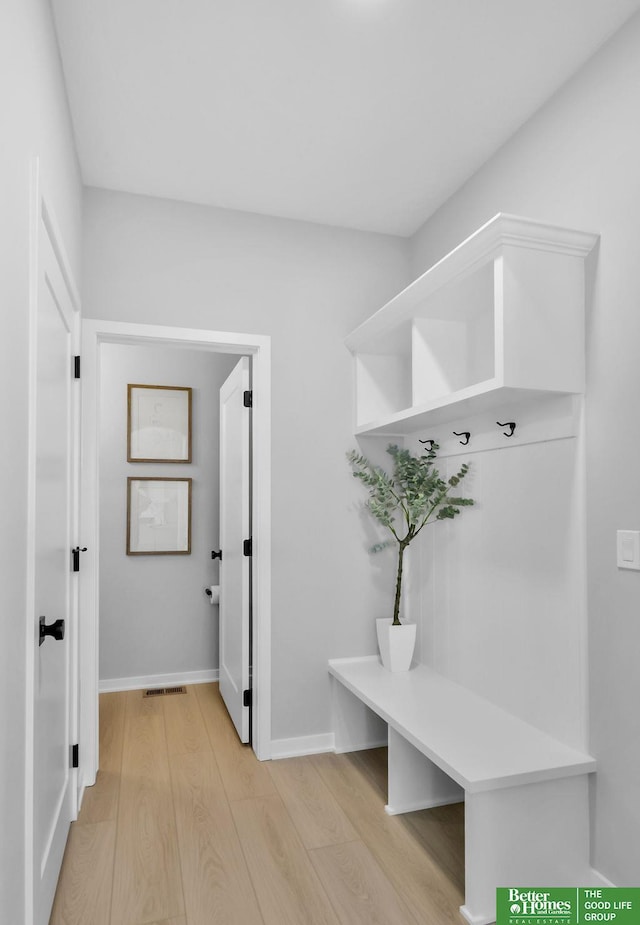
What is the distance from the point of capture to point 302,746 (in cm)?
287

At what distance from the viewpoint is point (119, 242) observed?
2703 mm

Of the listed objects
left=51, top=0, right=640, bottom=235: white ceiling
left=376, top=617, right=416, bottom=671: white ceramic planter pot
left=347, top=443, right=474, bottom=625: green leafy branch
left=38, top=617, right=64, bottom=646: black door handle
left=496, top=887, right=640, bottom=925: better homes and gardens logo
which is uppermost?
left=51, top=0, right=640, bottom=235: white ceiling

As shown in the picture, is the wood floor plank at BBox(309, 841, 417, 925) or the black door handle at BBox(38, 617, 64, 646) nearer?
the black door handle at BBox(38, 617, 64, 646)

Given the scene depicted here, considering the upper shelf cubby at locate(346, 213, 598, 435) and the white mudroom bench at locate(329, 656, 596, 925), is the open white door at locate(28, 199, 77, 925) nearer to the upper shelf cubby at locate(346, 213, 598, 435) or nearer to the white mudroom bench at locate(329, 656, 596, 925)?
the white mudroom bench at locate(329, 656, 596, 925)

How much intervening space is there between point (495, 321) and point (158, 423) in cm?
273

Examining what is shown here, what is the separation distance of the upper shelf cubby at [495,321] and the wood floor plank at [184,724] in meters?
1.79

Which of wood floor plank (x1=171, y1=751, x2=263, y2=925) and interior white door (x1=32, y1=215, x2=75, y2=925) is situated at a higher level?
interior white door (x1=32, y1=215, x2=75, y2=925)

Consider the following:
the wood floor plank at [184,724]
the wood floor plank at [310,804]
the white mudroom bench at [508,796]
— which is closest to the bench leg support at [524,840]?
the white mudroom bench at [508,796]

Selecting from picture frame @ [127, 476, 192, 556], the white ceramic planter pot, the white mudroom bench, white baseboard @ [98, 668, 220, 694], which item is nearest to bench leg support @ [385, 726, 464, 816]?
the white mudroom bench

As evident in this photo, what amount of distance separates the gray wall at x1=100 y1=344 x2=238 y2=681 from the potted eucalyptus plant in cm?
152

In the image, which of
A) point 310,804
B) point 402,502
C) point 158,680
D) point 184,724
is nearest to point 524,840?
point 310,804

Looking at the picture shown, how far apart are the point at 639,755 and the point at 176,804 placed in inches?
68.1

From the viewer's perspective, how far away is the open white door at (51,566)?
152 centimetres

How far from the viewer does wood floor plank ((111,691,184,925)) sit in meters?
1.82
